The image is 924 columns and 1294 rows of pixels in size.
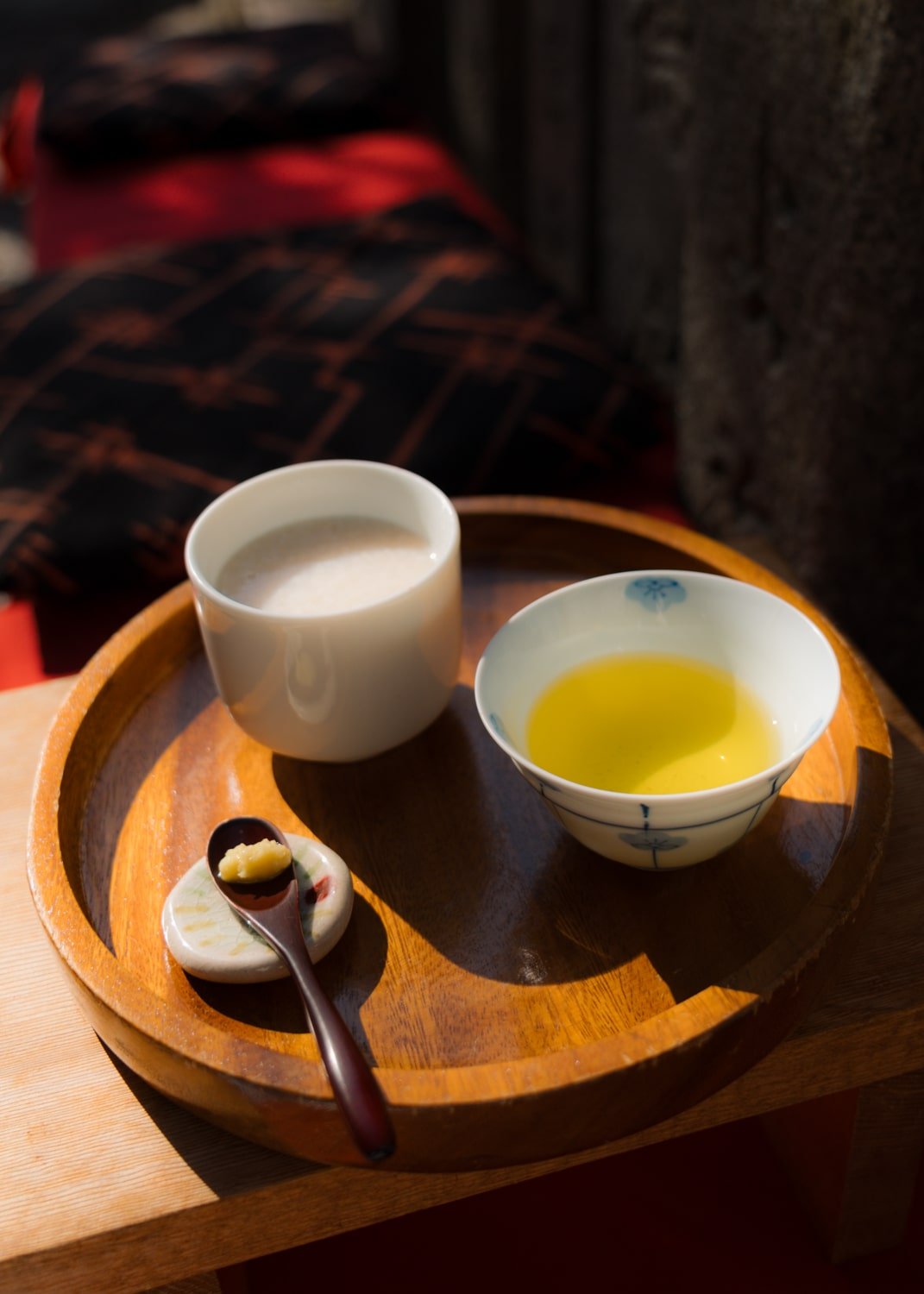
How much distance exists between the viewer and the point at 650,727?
78 cm

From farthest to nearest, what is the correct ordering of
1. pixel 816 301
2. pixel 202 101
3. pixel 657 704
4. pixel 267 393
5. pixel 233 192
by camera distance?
1. pixel 202 101
2. pixel 233 192
3. pixel 267 393
4. pixel 816 301
5. pixel 657 704

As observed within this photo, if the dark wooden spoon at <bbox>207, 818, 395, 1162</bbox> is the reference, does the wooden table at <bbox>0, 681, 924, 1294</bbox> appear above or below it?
below

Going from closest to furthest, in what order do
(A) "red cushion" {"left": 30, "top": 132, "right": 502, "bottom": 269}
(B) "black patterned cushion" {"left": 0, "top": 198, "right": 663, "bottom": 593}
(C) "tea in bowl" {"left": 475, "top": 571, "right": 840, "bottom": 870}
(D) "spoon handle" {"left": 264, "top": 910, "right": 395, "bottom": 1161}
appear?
(D) "spoon handle" {"left": 264, "top": 910, "right": 395, "bottom": 1161}, (C) "tea in bowl" {"left": 475, "top": 571, "right": 840, "bottom": 870}, (B) "black patterned cushion" {"left": 0, "top": 198, "right": 663, "bottom": 593}, (A) "red cushion" {"left": 30, "top": 132, "right": 502, "bottom": 269}

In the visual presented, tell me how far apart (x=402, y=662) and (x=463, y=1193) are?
0.33 metres

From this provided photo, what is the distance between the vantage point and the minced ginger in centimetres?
73

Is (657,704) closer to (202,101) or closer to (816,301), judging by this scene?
(816,301)

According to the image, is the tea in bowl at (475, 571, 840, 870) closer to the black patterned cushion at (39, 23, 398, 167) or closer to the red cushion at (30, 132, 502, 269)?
the red cushion at (30, 132, 502, 269)

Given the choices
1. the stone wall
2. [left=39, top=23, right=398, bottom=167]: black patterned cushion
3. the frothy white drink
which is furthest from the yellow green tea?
[left=39, top=23, right=398, bottom=167]: black patterned cushion

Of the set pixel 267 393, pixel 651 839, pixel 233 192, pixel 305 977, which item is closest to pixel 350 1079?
pixel 305 977

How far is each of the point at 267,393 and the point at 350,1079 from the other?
1.11m

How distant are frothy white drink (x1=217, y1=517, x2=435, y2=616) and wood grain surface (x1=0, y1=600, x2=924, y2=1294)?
0.94 ft

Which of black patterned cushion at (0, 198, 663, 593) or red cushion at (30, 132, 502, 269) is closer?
black patterned cushion at (0, 198, 663, 593)

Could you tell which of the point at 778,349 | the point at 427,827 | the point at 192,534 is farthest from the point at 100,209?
the point at 427,827

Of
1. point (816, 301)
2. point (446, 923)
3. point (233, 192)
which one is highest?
point (816, 301)
